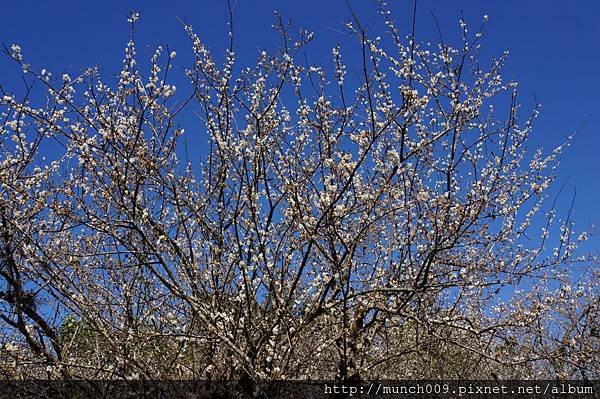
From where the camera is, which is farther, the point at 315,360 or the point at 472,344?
the point at 472,344

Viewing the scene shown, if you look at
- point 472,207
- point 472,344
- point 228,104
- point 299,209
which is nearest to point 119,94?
point 228,104

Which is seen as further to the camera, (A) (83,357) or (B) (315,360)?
(A) (83,357)

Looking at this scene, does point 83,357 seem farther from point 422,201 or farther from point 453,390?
point 453,390

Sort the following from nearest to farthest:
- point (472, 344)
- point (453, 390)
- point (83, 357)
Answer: point (83, 357) → point (472, 344) → point (453, 390)

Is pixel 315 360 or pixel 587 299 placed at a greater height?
pixel 587 299

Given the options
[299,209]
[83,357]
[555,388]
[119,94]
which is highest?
[119,94]

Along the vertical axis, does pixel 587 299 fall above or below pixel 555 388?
above

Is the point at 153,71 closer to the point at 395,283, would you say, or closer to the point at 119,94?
the point at 119,94

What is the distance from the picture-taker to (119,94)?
4.64 m

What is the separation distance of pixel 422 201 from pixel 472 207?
45 centimetres

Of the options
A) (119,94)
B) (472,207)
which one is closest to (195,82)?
(119,94)

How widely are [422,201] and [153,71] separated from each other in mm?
2544

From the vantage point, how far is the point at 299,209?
4129 mm

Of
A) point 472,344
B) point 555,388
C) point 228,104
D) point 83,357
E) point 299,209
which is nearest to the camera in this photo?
point 299,209
